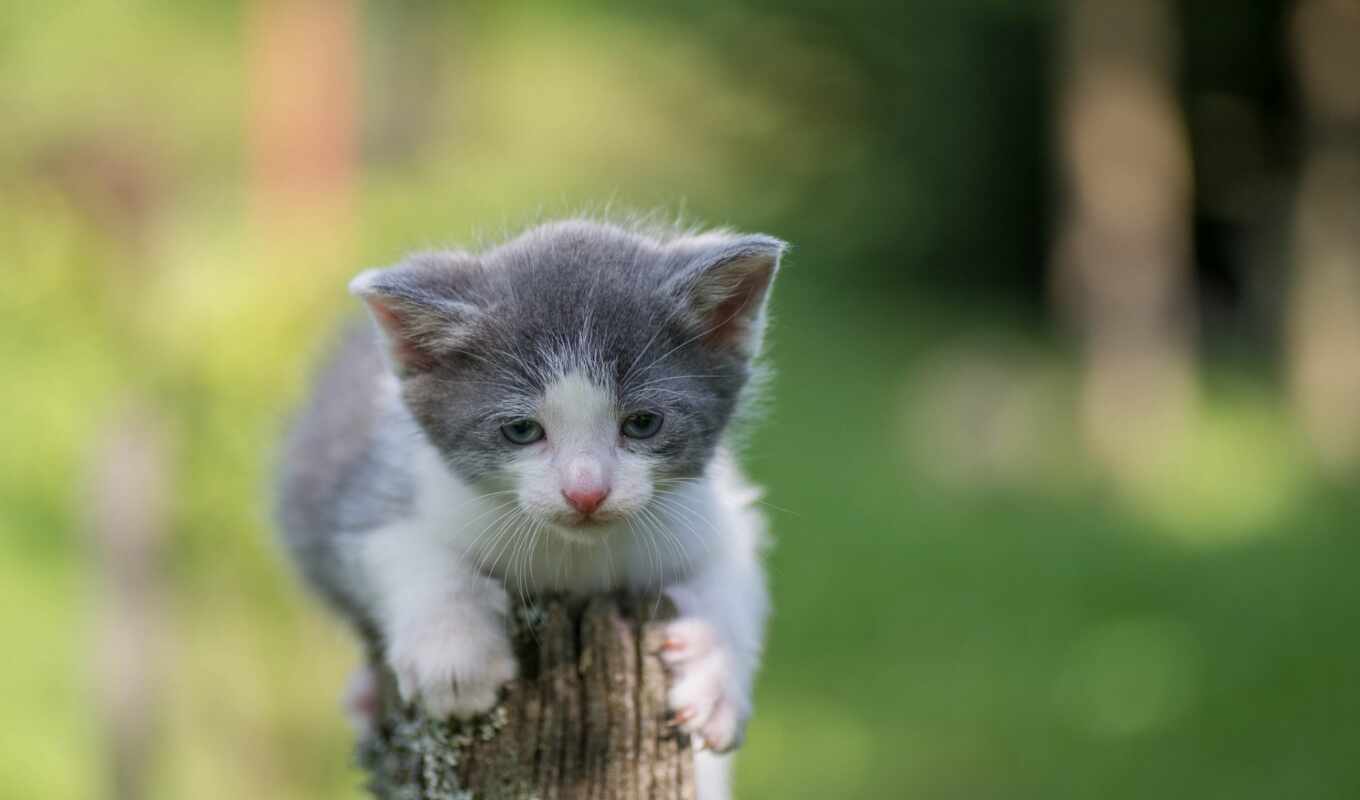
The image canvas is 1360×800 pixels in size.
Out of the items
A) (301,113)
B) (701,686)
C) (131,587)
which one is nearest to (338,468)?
(701,686)

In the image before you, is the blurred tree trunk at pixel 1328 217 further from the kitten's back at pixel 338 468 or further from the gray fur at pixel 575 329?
the gray fur at pixel 575 329

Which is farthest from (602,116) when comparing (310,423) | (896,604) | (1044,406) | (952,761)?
(310,423)

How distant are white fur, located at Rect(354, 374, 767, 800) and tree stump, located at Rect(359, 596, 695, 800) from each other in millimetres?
50

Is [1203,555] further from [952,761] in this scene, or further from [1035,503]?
[952,761]

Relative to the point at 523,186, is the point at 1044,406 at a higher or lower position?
lower

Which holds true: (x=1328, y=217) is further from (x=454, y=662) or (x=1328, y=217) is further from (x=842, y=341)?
(x=454, y=662)

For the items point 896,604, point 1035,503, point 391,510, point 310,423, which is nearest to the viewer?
point 391,510

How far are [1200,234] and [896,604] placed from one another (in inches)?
277

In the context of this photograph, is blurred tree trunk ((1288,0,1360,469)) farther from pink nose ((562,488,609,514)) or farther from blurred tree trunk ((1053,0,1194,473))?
pink nose ((562,488,609,514))

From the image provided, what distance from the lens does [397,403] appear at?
3320 millimetres

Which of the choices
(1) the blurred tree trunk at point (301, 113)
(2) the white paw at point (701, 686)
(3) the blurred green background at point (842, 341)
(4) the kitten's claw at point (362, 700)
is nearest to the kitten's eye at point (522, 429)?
(2) the white paw at point (701, 686)

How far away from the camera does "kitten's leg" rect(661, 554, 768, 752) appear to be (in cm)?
269

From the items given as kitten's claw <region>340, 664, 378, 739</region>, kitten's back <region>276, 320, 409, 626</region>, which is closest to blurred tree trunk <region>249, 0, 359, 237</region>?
kitten's back <region>276, 320, 409, 626</region>

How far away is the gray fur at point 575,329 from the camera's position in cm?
285
